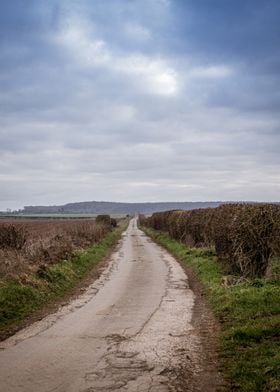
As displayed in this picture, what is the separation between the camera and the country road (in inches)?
271

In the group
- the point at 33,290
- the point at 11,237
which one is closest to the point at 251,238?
the point at 33,290

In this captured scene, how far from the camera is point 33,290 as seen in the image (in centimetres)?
1416

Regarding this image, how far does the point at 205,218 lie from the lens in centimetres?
2845

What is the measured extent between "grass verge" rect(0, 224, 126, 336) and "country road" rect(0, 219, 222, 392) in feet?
2.68

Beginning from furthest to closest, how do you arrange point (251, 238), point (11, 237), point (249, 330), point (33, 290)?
point (11, 237), point (251, 238), point (33, 290), point (249, 330)

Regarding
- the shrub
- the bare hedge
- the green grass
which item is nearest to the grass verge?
the shrub

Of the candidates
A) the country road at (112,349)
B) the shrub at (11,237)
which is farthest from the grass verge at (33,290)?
the shrub at (11,237)

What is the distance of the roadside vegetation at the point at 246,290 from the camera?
24.3 feet

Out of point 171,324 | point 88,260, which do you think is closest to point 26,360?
point 171,324

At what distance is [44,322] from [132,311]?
2437 millimetres

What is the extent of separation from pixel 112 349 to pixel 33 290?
20.0ft

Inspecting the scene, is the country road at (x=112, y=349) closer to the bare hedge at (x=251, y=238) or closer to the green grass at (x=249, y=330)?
the green grass at (x=249, y=330)

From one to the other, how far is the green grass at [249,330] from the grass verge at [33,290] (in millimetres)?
4931

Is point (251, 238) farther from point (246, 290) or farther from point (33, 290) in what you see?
point (33, 290)
